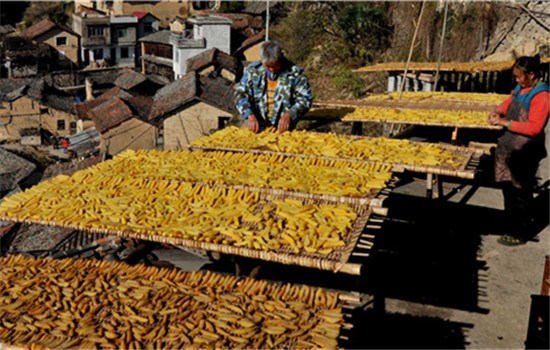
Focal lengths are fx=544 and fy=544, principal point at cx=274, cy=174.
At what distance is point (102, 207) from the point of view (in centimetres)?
446

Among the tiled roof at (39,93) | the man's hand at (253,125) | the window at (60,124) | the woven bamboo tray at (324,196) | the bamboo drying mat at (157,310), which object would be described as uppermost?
the man's hand at (253,125)

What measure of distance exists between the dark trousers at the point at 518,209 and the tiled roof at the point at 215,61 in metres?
38.0

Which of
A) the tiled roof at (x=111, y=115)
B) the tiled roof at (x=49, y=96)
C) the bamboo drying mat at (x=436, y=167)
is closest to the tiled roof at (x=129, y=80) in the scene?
the tiled roof at (x=49, y=96)

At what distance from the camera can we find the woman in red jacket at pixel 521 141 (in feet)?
19.5

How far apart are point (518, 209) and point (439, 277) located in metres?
1.41

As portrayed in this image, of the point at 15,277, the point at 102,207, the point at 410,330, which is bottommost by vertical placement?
the point at 410,330

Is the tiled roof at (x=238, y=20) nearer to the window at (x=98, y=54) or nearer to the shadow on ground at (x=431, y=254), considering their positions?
the window at (x=98, y=54)

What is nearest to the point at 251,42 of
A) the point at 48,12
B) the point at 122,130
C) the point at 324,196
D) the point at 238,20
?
the point at 238,20

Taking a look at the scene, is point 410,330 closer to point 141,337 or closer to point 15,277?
point 141,337

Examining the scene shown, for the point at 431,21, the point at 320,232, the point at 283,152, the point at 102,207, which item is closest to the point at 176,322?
the point at 320,232

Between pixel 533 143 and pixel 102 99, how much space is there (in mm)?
40744

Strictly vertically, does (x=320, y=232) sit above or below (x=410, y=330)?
above

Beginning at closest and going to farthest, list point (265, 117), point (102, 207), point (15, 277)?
point (15, 277) → point (102, 207) → point (265, 117)

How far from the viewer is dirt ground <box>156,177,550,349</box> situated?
193 inches
